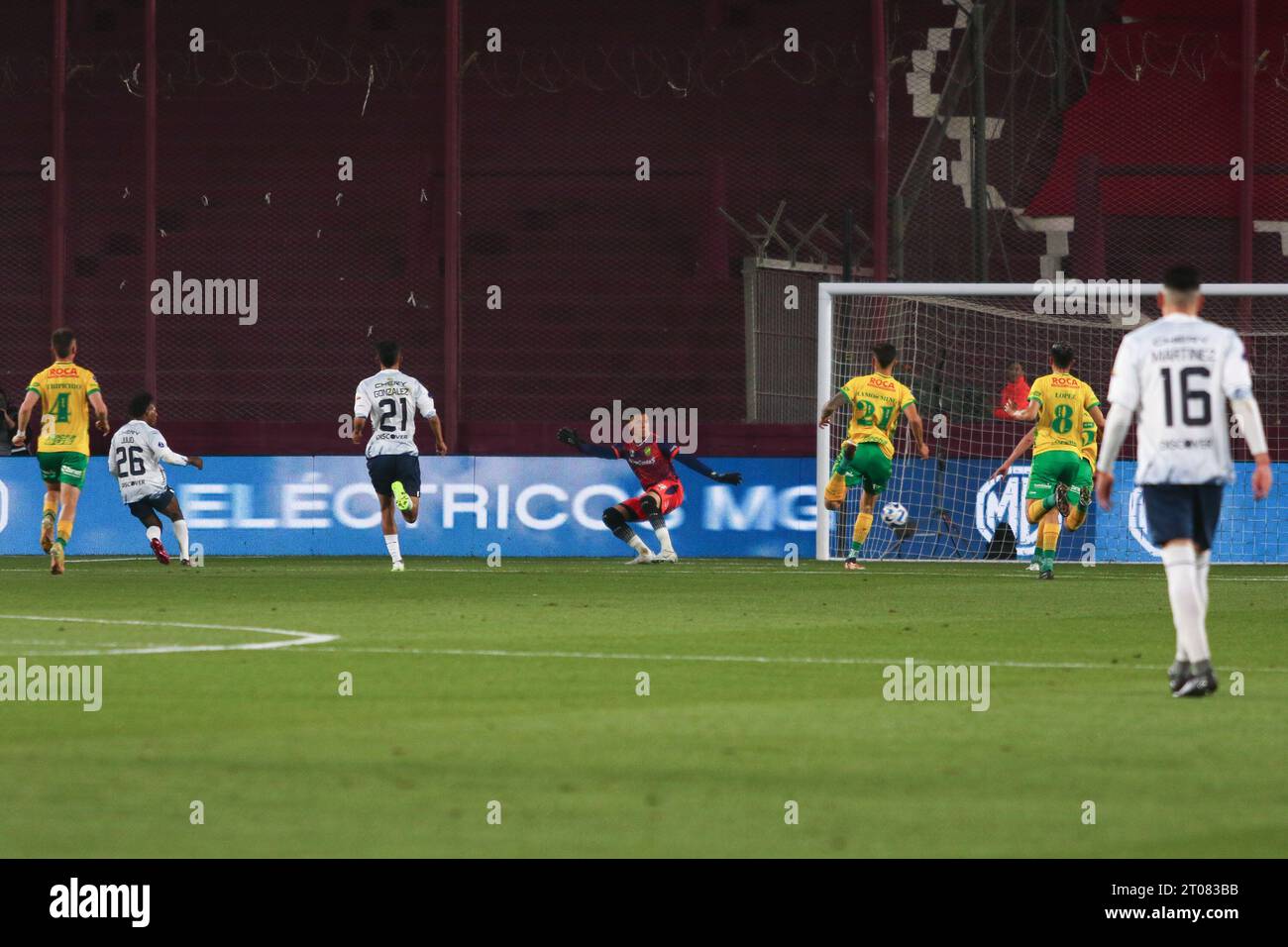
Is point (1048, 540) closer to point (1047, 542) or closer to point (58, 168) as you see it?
point (1047, 542)

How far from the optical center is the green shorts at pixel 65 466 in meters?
21.7

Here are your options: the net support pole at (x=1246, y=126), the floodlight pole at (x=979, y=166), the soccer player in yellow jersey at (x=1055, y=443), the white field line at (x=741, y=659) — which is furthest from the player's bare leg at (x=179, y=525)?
the net support pole at (x=1246, y=126)

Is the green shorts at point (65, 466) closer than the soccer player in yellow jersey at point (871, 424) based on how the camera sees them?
Yes

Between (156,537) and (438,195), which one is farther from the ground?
(438,195)

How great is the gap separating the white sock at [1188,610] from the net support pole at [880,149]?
1529 centimetres

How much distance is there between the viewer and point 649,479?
24.2 m

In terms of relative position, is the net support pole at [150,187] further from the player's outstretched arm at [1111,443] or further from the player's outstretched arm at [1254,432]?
the player's outstretched arm at [1254,432]

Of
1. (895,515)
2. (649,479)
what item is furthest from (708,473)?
(895,515)

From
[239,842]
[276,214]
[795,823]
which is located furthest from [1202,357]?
[276,214]

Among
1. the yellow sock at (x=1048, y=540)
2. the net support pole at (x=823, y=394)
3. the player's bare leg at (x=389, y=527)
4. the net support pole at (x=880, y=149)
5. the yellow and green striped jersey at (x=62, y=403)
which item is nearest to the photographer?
the yellow sock at (x=1048, y=540)

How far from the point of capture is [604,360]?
29312mm

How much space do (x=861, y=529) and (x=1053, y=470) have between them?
225 cm

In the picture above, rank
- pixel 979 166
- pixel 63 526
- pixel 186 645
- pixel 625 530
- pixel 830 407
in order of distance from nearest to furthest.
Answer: pixel 186 645
pixel 63 526
pixel 830 407
pixel 625 530
pixel 979 166

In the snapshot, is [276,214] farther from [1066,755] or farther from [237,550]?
[1066,755]
